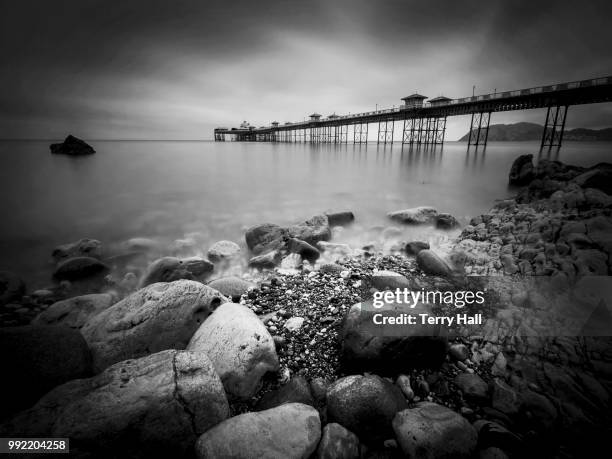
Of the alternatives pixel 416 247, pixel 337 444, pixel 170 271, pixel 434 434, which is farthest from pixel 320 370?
pixel 416 247

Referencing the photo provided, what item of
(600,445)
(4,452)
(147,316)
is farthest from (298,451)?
(600,445)

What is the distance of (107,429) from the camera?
72.4 inches

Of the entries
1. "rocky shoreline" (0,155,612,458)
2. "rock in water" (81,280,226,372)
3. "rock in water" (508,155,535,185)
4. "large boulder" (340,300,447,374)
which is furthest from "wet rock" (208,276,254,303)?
"rock in water" (508,155,535,185)

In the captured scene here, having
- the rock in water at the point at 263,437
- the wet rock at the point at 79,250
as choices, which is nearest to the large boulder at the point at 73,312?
the rock in water at the point at 263,437

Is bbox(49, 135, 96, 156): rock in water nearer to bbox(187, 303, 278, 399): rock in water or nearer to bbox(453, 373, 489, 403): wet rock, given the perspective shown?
bbox(187, 303, 278, 399): rock in water

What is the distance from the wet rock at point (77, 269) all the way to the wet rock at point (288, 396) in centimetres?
562

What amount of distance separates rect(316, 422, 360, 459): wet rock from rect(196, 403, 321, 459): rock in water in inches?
2.5

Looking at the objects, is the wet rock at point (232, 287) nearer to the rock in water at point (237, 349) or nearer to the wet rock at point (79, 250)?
the rock in water at point (237, 349)

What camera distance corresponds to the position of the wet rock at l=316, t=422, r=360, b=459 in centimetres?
207

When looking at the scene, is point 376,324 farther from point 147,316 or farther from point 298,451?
point 147,316

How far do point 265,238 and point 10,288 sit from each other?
5.25 m

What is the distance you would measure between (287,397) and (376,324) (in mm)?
1236

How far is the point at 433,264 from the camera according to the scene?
5082 millimetres

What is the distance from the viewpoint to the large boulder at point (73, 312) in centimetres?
384
